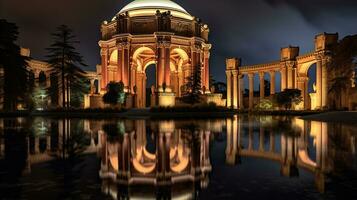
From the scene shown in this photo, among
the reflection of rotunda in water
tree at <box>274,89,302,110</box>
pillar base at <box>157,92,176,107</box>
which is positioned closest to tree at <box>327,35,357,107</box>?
tree at <box>274,89,302,110</box>

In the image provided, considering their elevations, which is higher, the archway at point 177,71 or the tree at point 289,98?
the archway at point 177,71

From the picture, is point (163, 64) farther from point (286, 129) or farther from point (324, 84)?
point (286, 129)

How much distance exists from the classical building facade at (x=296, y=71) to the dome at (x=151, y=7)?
1972 cm

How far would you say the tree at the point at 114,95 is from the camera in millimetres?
38500

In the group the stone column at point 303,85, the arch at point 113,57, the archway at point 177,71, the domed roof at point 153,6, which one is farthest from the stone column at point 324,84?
the arch at point 113,57

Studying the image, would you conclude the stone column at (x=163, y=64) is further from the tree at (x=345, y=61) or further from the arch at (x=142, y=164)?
the arch at (x=142, y=164)

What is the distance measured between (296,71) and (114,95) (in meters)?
33.2

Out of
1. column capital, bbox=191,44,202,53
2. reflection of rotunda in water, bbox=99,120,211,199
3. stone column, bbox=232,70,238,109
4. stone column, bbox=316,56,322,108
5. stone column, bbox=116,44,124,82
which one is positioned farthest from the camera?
stone column, bbox=232,70,238,109

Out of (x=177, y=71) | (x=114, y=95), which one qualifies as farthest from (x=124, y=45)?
(x=177, y=71)

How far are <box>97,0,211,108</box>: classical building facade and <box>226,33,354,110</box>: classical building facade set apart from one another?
14574 mm

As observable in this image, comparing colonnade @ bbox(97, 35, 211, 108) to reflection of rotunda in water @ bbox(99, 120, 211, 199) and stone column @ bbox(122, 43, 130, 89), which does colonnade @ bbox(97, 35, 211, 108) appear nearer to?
stone column @ bbox(122, 43, 130, 89)

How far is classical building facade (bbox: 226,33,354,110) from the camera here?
146ft

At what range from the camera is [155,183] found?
5.45 m

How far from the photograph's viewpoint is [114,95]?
3856 cm
